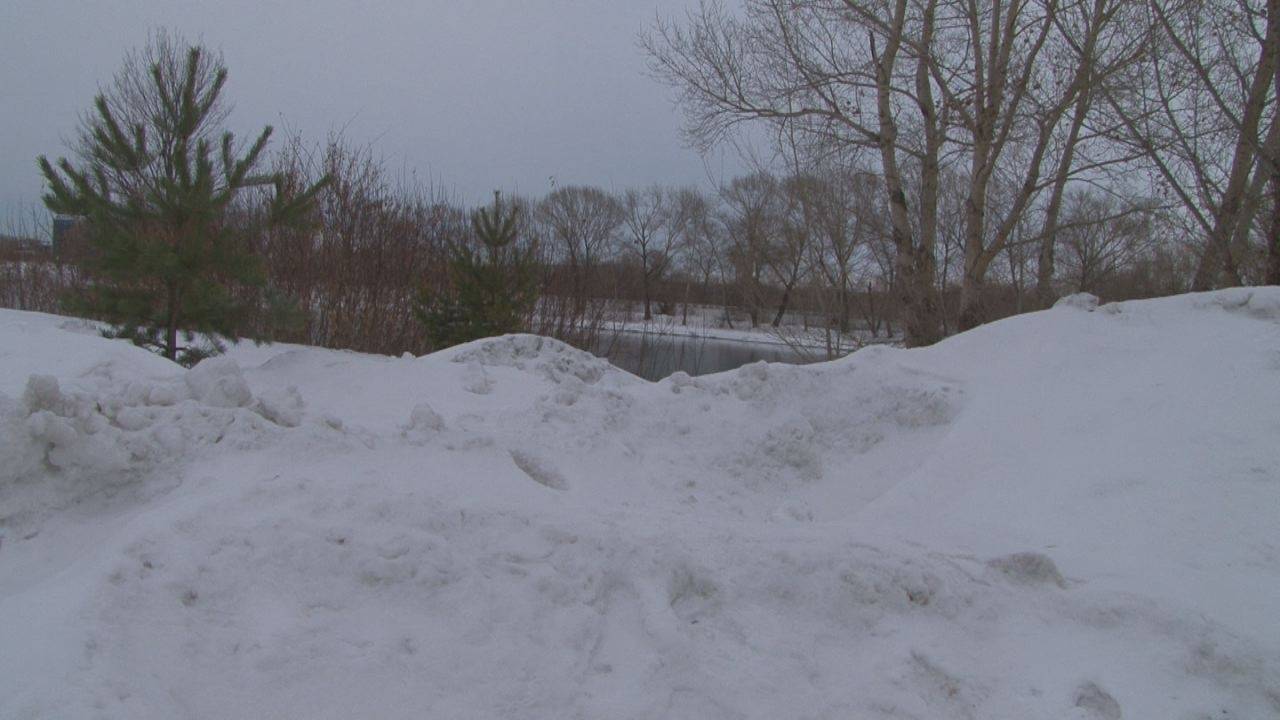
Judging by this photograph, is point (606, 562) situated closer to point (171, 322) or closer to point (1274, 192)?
point (171, 322)

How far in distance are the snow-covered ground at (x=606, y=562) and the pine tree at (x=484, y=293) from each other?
19.1 feet

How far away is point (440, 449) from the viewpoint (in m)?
3.74

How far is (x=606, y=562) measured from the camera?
283 centimetres

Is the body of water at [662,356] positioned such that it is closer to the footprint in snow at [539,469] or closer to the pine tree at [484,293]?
the pine tree at [484,293]

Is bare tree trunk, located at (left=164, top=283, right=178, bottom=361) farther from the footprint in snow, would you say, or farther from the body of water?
the body of water

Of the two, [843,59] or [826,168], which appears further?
[826,168]

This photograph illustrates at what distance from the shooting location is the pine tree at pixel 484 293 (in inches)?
412

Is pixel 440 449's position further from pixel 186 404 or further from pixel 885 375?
pixel 885 375

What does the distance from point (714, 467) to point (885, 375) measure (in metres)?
1.83

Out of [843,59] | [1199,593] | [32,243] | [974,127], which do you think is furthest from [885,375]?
[32,243]

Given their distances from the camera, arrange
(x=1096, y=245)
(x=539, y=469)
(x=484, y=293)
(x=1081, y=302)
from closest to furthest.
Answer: (x=539, y=469)
(x=1081, y=302)
(x=484, y=293)
(x=1096, y=245)

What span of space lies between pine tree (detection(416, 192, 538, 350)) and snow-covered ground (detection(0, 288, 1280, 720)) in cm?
584

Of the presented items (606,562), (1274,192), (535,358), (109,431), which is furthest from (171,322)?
(1274,192)

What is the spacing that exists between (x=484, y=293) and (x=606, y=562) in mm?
8172
